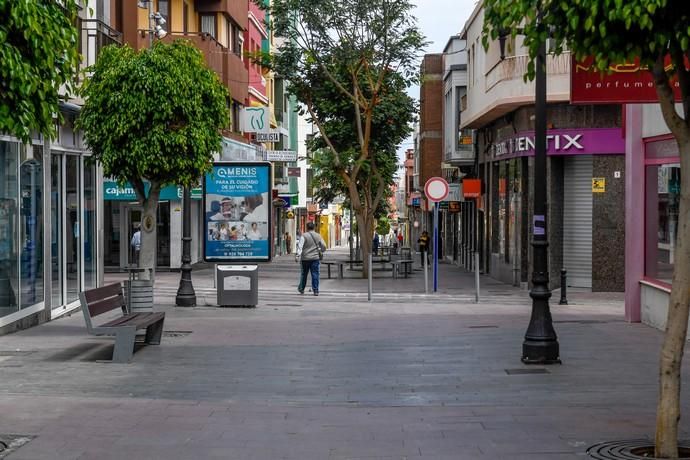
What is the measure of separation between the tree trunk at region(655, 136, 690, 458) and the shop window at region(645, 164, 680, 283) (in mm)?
9261

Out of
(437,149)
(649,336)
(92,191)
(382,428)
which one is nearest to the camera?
(382,428)

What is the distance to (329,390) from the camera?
11602 millimetres

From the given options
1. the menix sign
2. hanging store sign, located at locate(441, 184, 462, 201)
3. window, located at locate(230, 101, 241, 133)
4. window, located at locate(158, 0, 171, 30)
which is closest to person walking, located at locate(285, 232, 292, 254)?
window, located at locate(230, 101, 241, 133)

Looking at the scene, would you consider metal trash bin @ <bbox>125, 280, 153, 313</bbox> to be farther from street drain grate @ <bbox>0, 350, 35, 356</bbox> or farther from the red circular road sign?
the red circular road sign

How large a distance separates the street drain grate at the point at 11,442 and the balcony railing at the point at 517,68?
2066cm

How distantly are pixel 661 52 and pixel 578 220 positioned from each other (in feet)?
72.3

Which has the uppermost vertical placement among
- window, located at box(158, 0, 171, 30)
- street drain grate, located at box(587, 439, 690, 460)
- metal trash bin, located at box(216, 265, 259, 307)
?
window, located at box(158, 0, 171, 30)

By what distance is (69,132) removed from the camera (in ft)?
66.3

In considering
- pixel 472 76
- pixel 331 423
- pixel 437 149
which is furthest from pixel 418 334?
pixel 437 149

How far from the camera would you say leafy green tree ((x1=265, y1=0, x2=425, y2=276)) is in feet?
118

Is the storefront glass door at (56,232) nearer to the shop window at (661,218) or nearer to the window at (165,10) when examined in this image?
the shop window at (661,218)

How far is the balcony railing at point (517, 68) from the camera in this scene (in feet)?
95.1

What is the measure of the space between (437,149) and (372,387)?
53212mm

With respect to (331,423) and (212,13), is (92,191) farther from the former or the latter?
(212,13)
